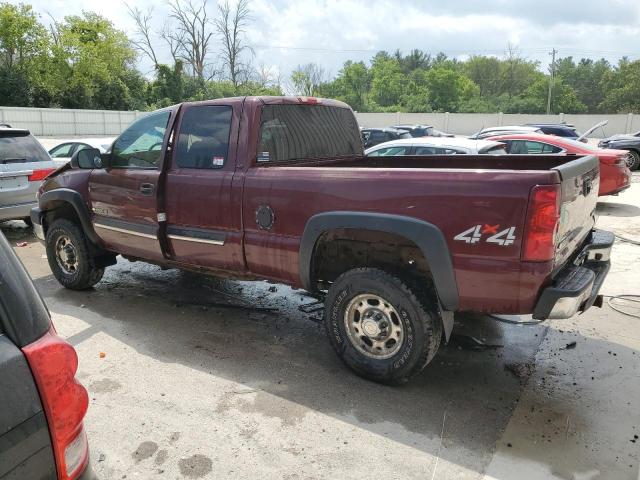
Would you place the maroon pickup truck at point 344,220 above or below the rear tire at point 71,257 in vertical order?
above

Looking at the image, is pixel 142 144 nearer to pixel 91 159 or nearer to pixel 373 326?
pixel 91 159

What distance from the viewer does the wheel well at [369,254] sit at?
359 centimetres

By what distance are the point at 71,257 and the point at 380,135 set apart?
14047 mm

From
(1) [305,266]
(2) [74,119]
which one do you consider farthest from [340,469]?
(2) [74,119]

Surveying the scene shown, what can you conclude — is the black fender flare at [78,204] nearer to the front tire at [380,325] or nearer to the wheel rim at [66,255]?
the wheel rim at [66,255]

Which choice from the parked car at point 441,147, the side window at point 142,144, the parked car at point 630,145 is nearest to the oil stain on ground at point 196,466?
the side window at point 142,144

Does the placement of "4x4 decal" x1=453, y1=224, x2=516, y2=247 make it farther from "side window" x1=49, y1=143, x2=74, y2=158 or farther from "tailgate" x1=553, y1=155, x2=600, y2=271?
"side window" x1=49, y1=143, x2=74, y2=158

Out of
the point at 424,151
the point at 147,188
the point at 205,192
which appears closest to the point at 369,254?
the point at 205,192

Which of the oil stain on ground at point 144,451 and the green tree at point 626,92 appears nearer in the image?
the oil stain on ground at point 144,451

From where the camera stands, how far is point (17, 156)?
7.83 meters

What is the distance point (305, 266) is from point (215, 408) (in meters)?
1.14

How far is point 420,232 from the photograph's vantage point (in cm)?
323

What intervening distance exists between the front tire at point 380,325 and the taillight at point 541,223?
0.81 m

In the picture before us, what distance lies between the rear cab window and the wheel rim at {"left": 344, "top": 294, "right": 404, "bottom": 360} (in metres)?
1.41
